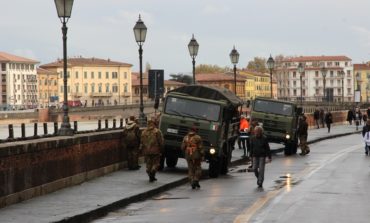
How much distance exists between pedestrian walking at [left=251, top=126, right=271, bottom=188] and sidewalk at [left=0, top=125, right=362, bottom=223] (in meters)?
2.32

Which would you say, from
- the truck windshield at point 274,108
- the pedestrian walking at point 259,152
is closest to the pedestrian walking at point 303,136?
the truck windshield at point 274,108

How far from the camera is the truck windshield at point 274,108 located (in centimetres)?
4266

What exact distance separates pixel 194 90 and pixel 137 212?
11631 millimetres

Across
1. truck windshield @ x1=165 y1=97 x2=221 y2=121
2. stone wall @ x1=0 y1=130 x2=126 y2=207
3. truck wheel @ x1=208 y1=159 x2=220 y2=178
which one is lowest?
truck wheel @ x1=208 y1=159 x2=220 y2=178

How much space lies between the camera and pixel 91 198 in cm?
1933

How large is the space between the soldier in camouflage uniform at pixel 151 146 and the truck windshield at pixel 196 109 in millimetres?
3683

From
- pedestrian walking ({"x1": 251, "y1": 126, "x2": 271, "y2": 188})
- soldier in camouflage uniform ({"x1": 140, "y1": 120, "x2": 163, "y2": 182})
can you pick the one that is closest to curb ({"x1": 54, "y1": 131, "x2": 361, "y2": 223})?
soldier in camouflage uniform ({"x1": 140, "y1": 120, "x2": 163, "y2": 182})

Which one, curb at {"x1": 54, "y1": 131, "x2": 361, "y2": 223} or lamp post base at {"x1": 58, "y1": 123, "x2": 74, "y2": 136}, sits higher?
lamp post base at {"x1": 58, "y1": 123, "x2": 74, "y2": 136}

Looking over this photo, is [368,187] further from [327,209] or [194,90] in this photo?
[194,90]

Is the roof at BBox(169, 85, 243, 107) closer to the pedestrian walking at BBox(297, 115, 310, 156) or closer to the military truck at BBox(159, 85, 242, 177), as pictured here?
the military truck at BBox(159, 85, 242, 177)

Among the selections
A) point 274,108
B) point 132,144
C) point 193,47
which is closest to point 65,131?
point 132,144

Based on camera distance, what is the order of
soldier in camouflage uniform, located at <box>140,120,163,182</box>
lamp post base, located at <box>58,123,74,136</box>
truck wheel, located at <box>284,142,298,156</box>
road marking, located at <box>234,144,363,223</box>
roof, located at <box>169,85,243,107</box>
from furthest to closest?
truck wheel, located at <box>284,142,298,156</box>
roof, located at <box>169,85,243,107</box>
soldier in camouflage uniform, located at <box>140,120,163,182</box>
lamp post base, located at <box>58,123,74,136</box>
road marking, located at <box>234,144,363,223</box>

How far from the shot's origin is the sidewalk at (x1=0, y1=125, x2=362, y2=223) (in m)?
16.1

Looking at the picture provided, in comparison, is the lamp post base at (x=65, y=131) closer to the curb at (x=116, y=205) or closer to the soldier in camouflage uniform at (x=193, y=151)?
the curb at (x=116, y=205)
